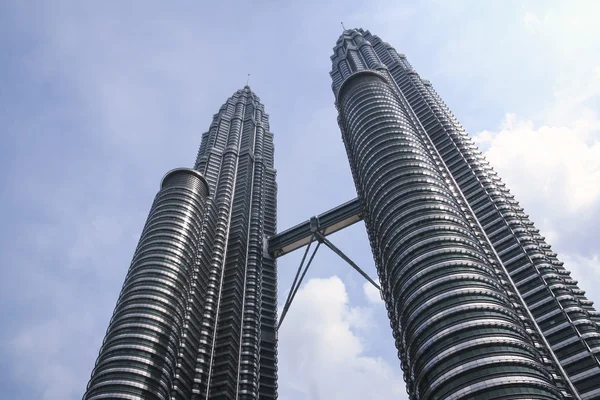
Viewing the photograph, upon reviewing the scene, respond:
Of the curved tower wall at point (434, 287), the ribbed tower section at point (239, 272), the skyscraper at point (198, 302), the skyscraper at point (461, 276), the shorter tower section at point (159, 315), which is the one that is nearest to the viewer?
the curved tower wall at point (434, 287)

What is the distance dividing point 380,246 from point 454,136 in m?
50.8

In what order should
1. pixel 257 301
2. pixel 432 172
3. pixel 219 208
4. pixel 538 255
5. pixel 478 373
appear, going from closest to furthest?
1. pixel 478 373
2. pixel 538 255
3. pixel 432 172
4. pixel 257 301
5. pixel 219 208

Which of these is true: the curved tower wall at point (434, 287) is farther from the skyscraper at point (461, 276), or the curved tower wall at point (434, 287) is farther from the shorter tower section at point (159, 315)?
the shorter tower section at point (159, 315)

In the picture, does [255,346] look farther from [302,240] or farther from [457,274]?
[457,274]

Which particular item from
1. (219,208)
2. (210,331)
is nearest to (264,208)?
(219,208)

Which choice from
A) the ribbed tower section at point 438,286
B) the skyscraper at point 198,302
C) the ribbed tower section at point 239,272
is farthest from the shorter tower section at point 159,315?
the ribbed tower section at point 438,286

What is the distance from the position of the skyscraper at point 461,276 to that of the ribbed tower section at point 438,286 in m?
0.18

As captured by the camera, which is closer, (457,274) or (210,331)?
(457,274)

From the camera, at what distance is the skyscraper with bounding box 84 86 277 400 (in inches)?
3659

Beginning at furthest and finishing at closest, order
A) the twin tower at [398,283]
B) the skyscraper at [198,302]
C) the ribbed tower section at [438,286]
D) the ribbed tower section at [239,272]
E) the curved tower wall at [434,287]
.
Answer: the ribbed tower section at [239,272]
the skyscraper at [198,302]
the twin tower at [398,283]
the ribbed tower section at [438,286]
the curved tower wall at [434,287]

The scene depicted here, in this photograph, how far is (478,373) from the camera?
68.1 meters

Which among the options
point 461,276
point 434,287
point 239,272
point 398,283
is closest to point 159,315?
point 239,272

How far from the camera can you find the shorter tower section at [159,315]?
88938mm

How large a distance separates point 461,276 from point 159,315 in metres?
56.4
